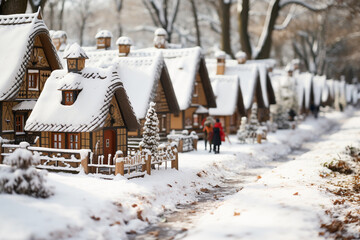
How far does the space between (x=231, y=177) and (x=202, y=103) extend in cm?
1586

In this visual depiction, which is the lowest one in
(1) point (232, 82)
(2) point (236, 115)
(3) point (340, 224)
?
(3) point (340, 224)

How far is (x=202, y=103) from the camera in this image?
39531mm

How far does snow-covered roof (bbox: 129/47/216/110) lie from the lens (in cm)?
3491

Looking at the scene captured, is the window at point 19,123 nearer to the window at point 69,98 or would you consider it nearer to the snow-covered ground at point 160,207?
the window at point 69,98

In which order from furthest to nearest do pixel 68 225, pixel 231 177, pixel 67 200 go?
pixel 231 177
pixel 67 200
pixel 68 225

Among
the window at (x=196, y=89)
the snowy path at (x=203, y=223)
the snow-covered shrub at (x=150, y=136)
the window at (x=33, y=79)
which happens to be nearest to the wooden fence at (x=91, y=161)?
the snow-covered shrub at (x=150, y=136)

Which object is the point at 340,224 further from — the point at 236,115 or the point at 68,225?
the point at 236,115

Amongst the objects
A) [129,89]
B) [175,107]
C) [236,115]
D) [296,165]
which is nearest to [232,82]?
[236,115]

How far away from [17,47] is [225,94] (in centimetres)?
2125

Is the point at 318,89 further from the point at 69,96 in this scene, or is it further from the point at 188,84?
the point at 69,96

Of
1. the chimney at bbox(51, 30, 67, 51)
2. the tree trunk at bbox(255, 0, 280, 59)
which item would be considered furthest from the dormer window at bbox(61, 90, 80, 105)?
the tree trunk at bbox(255, 0, 280, 59)

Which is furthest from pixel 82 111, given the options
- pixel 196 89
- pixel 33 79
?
pixel 196 89

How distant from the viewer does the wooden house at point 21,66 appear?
23.7 metres

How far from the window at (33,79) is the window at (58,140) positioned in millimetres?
5602
